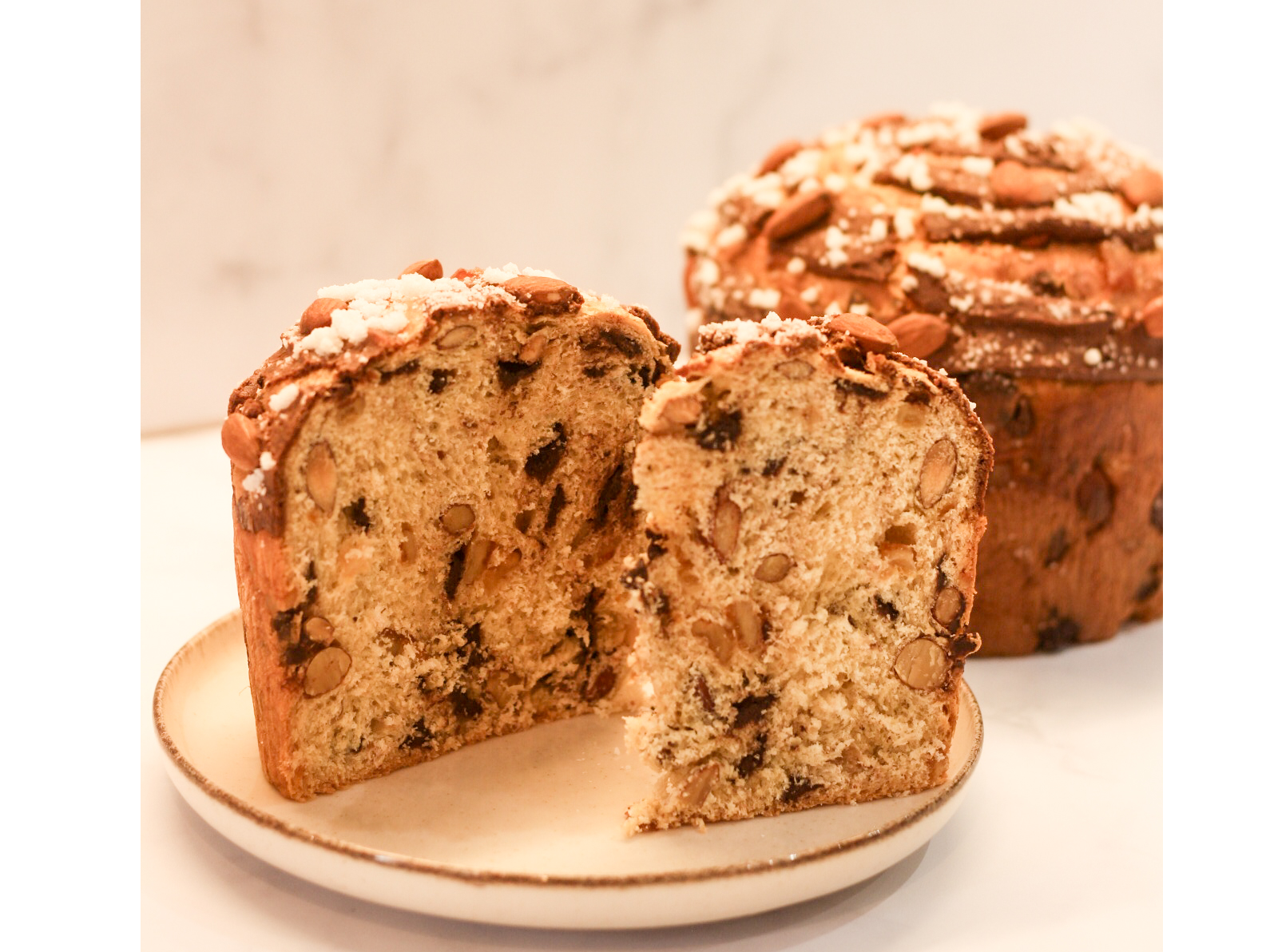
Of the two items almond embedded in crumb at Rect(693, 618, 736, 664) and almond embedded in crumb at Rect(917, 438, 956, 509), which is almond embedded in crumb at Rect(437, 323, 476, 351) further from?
almond embedded in crumb at Rect(917, 438, 956, 509)

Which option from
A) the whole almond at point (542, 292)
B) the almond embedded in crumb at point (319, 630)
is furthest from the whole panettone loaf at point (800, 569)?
the almond embedded in crumb at point (319, 630)

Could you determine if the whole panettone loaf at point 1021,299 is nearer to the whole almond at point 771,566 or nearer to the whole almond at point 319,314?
the whole almond at point 771,566

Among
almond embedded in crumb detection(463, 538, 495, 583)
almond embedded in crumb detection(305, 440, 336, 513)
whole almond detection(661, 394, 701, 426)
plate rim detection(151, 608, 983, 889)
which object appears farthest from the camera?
almond embedded in crumb detection(463, 538, 495, 583)

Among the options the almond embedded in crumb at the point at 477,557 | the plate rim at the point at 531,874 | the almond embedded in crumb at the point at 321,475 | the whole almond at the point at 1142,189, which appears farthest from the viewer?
the whole almond at the point at 1142,189

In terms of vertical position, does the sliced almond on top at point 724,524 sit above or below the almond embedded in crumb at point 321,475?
below

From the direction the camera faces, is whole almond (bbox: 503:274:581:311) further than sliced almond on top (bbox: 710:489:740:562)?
Yes

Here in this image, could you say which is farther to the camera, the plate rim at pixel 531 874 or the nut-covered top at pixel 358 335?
the nut-covered top at pixel 358 335

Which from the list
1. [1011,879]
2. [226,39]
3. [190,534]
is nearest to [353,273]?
[226,39]

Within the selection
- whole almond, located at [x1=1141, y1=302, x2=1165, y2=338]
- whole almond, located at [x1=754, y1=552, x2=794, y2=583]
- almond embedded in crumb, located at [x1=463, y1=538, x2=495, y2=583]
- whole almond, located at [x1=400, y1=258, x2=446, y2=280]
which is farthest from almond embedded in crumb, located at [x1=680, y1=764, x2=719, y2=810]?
whole almond, located at [x1=1141, y1=302, x2=1165, y2=338]

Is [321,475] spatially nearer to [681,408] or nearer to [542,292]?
[542,292]
